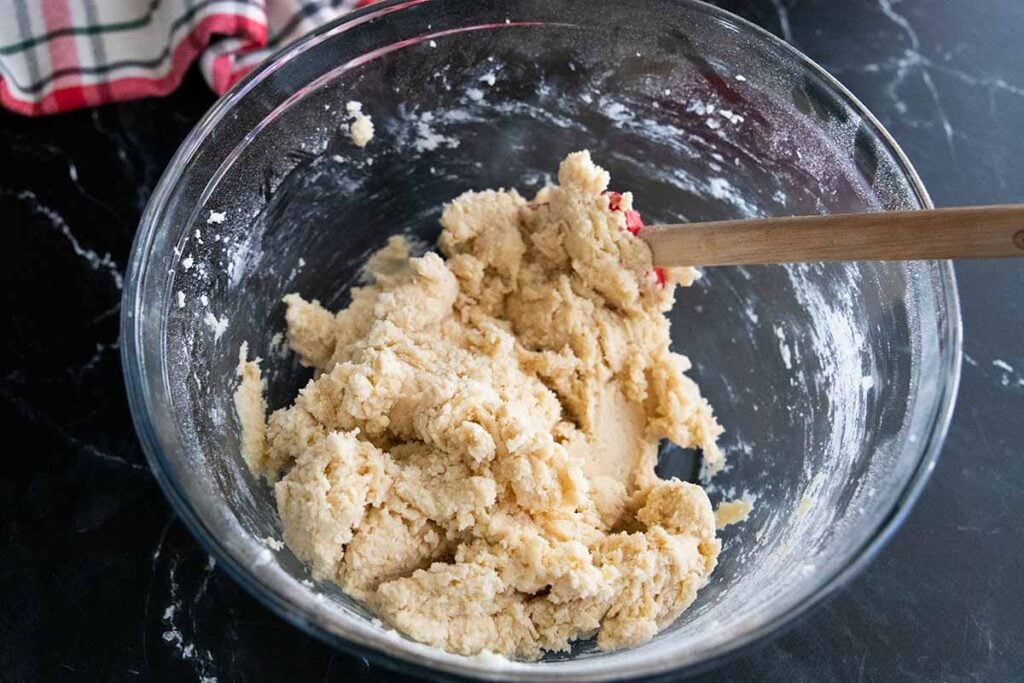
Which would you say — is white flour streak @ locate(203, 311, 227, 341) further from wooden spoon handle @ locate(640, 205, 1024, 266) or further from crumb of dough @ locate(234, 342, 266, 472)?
wooden spoon handle @ locate(640, 205, 1024, 266)

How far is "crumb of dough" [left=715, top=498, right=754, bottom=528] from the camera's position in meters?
1.90

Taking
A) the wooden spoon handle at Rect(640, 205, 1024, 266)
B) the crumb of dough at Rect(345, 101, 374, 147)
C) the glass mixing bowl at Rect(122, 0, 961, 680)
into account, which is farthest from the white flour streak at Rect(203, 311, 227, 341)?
the wooden spoon handle at Rect(640, 205, 1024, 266)

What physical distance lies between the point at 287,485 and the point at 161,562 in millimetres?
479

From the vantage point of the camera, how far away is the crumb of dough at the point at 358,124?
1975 mm

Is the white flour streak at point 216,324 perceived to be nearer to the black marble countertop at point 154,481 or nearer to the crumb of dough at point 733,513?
the black marble countertop at point 154,481

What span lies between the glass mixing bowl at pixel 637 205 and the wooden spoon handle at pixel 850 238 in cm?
21

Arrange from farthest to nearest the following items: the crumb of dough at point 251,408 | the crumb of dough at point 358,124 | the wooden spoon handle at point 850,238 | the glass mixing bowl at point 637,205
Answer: the crumb of dough at point 358,124 → the crumb of dough at point 251,408 → the glass mixing bowl at point 637,205 → the wooden spoon handle at point 850,238

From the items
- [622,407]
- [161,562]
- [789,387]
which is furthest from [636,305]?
[161,562]

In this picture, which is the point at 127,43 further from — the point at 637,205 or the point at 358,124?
the point at 637,205

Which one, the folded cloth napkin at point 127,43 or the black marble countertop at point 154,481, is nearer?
the black marble countertop at point 154,481

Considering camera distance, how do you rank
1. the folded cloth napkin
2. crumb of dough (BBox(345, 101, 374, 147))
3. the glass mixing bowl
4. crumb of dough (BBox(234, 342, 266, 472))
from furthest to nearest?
the folded cloth napkin → crumb of dough (BBox(345, 101, 374, 147)) → crumb of dough (BBox(234, 342, 266, 472)) → the glass mixing bowl

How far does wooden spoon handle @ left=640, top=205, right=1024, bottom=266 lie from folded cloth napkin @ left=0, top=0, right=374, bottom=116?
1.03 m

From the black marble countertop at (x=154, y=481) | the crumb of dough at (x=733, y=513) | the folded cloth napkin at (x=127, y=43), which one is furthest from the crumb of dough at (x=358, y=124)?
the crumb of dough at (x=733, y=513)

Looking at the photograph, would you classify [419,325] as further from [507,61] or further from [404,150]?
[507,61]
